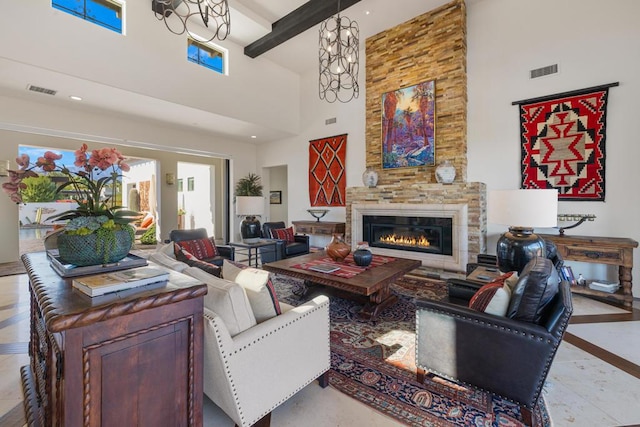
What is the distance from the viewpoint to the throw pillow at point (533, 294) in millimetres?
1487

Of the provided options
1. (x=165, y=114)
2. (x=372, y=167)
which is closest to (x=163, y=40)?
(x=165, y=114)

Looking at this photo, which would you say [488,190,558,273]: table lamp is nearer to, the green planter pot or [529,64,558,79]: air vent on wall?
[529,64,558,79]: air vent on wall

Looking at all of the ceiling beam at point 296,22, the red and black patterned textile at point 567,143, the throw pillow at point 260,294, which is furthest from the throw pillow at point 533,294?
the ceiling beam at point 296,22

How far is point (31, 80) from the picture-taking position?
376 centimetres

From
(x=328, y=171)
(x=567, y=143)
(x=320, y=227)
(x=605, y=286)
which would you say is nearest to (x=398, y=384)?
(x=605, y=286)

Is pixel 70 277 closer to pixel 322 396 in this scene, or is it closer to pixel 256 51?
pixel 322 396

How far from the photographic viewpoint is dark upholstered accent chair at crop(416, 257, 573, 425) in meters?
1.46

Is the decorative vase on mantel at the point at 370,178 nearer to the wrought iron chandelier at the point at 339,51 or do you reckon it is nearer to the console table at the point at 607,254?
the wrought iron chandelier at the point at 339,51

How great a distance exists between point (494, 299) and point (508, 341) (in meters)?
0.22

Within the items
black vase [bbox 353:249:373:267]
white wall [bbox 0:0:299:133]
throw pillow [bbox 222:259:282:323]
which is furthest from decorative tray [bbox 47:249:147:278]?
white wall [bbox 0:0:299:133]

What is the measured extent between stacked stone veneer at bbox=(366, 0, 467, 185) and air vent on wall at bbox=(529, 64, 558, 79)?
89cm

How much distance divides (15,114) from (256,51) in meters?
3.95

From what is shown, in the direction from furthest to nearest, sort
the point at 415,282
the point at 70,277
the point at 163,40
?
the point at 163,40 < the point at 415,282 < the point at 70,277

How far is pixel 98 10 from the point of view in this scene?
13.0 feet
